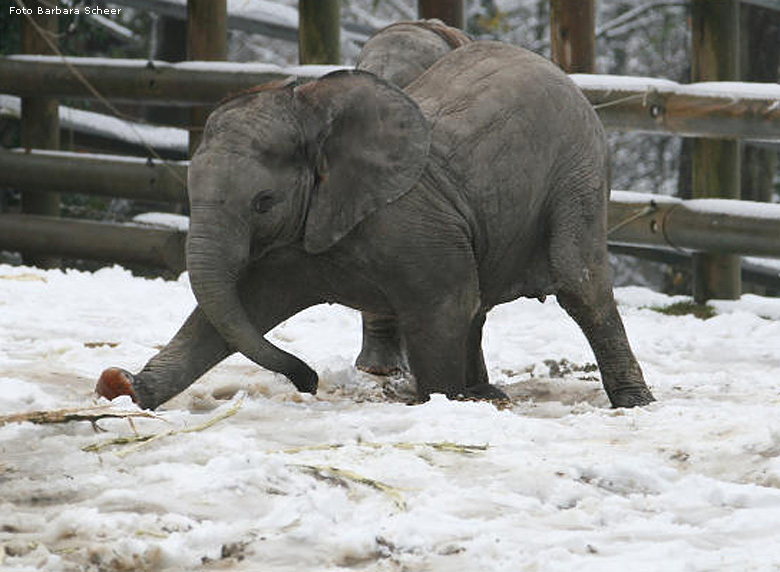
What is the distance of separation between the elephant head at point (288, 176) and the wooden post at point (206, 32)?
186 inches

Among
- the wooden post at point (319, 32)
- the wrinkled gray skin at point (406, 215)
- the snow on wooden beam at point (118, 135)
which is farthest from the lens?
the snow on wooden beam at point (118, 135)

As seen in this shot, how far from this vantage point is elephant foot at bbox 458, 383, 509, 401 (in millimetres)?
5996

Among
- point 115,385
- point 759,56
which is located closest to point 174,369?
point 115,385

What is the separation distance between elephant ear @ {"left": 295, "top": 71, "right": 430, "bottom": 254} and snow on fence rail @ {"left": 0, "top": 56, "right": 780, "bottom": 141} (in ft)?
8.60

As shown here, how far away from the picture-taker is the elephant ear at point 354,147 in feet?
17.8

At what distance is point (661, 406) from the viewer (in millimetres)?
5547

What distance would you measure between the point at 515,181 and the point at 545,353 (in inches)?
66.6

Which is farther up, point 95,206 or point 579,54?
point 579,54

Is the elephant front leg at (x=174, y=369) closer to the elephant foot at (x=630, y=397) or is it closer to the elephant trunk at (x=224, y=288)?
the elephant trunk at (x=224, y=288)

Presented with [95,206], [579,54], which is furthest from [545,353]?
[95,206]

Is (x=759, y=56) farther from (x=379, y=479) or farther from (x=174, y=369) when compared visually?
(x=379, y=479)

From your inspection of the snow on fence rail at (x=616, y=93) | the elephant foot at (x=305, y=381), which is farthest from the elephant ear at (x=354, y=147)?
the snow on fence rail at (x=616, y=93)

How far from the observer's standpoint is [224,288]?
16.9 feet

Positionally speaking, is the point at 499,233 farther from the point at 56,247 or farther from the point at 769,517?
the point at 56,247
